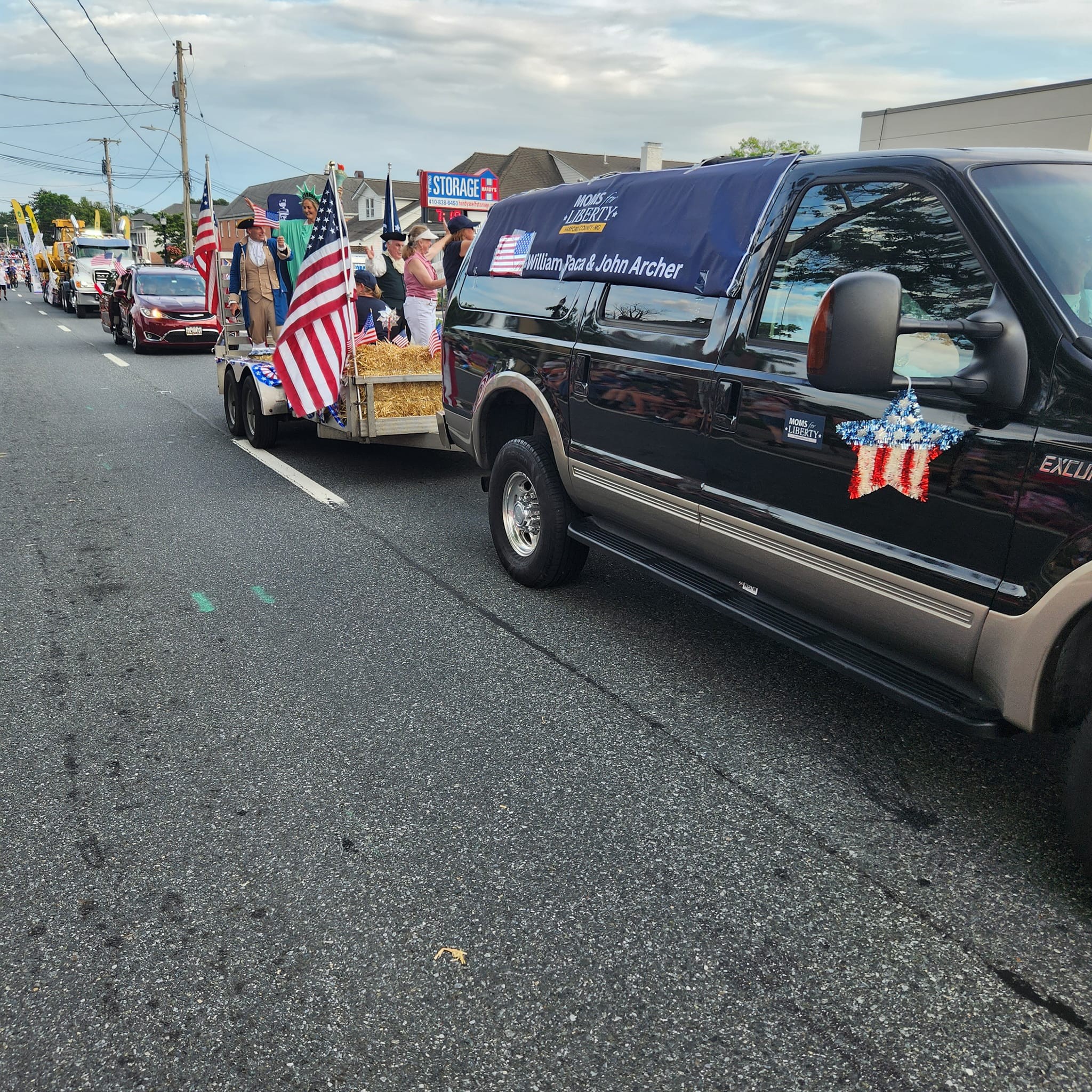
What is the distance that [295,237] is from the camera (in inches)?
451

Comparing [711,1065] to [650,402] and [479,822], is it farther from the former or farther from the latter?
[650,402]

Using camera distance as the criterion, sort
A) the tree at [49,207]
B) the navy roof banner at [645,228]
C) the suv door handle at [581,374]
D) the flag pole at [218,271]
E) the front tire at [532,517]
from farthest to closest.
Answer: the tree at [49,207] → the flag pole at [218,271] → the front tire at [532,517] → the suv door handle at [581,374] → the navy roof banner at [645,228]

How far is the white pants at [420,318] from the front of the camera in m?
9.39

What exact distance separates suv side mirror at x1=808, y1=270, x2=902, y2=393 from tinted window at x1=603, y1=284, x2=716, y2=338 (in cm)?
106

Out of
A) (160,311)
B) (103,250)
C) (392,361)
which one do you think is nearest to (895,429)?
(392,361)

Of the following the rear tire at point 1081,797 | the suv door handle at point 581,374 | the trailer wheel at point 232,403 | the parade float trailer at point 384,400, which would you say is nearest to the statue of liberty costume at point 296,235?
the trailer wheel at point 232,403

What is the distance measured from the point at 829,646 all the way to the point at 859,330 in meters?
1.17

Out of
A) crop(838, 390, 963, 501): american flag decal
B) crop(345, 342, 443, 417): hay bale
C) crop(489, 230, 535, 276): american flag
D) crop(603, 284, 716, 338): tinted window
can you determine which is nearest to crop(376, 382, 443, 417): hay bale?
crop(345, 342, 443, 417): hay bale

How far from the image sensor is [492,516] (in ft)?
18.6

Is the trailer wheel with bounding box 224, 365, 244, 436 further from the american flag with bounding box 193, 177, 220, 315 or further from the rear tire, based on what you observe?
the rear tire

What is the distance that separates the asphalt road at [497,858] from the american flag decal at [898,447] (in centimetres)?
113

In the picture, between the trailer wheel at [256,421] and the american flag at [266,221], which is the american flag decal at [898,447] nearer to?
the trailer wheel at [256,421]

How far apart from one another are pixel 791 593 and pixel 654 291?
1.51 m

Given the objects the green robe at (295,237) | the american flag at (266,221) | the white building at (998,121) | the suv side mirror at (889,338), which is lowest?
the suv side mirror at (889,338)
